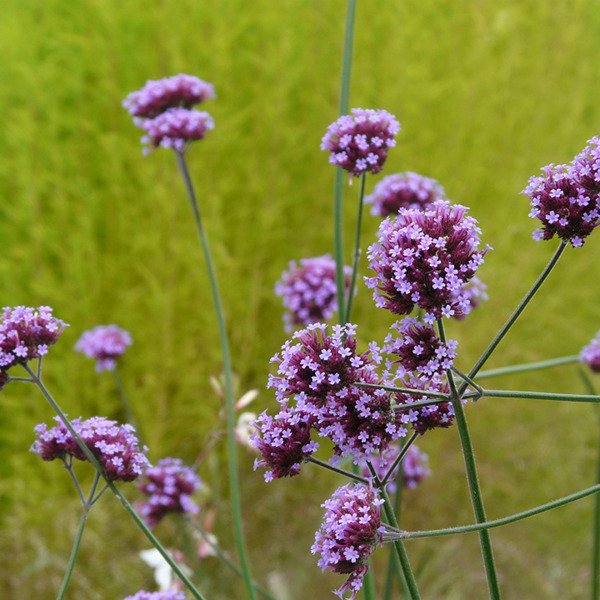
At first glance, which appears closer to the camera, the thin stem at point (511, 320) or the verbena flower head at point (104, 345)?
the thin stem at point (511, 320)

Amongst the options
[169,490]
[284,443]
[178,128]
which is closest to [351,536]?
[284,443]

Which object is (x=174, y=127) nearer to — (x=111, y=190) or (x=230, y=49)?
(x=111, y=190)

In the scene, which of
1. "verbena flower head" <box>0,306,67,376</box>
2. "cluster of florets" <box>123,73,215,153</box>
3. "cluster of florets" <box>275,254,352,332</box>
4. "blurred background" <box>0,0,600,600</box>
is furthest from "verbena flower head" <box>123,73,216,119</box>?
"blurred background" <box>0,0,600,600</box>

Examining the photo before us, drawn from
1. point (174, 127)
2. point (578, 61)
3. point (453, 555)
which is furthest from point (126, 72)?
point (578, 61)

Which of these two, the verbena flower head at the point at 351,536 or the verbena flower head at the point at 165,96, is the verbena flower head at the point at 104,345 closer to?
the verbena flower head at the point at 165,96

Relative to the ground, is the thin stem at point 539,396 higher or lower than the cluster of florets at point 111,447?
lower

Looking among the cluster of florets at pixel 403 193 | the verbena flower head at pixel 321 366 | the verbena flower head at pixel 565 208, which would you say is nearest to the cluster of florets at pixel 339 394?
the verbena flower head at pixel 321 366

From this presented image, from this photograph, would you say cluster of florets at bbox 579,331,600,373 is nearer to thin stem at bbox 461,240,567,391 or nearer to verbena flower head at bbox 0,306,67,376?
thin stem at bbox 461,240,567,391
